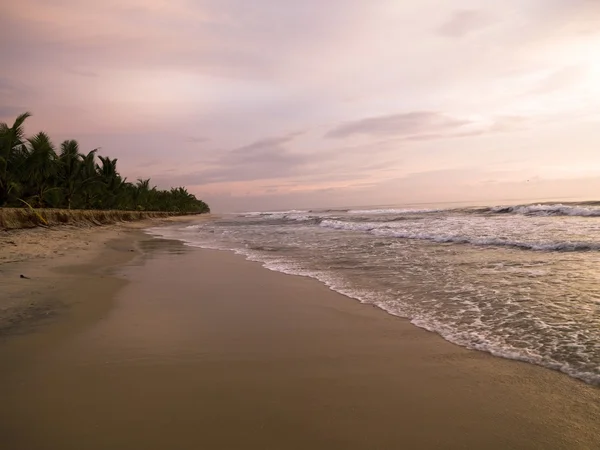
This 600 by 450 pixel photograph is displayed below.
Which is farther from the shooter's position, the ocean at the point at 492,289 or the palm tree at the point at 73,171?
the palm tree at the point at 73,171

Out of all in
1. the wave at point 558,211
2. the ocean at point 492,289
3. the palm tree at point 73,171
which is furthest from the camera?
the palm tree at point 73,171

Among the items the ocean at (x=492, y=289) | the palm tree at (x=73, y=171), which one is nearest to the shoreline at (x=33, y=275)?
the ocean at (x=492, y=289)

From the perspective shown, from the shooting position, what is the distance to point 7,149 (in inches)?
794

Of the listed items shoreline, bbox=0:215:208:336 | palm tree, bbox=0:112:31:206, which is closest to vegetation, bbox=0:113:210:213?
palm tree, bbox=0:112:31:206

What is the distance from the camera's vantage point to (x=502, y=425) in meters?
2.36

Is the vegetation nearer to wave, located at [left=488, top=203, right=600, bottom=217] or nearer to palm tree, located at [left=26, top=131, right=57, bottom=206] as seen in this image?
palm tree, located at [left=26, top=131, right=57, bottom=206]

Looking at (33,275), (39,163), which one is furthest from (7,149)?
(33,275)

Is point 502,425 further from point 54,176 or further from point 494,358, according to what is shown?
point 54,176

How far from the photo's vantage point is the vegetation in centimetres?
2072

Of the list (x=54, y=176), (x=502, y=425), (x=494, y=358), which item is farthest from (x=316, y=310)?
(x=54, y=176)

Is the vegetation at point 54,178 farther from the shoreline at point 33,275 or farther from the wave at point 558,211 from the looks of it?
the wave at point 558,211

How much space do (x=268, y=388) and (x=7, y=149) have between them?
79.5 feet

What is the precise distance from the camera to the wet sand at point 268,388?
2.23 m

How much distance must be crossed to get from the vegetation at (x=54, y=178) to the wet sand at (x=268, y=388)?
20585 millimetres
